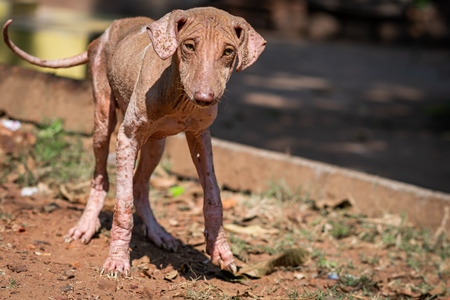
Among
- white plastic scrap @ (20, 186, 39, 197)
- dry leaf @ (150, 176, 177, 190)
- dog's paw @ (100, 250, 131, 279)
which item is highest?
dog's paw @ (100, 250, 131, 279)

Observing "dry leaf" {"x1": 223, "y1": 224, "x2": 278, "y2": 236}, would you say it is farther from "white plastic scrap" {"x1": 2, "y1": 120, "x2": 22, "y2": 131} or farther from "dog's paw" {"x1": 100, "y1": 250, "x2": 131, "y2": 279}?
"white plastic scrap" {"x1": 2, "y1": 120, "x2": 22, "y2": 131}

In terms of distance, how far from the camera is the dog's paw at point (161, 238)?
538cm

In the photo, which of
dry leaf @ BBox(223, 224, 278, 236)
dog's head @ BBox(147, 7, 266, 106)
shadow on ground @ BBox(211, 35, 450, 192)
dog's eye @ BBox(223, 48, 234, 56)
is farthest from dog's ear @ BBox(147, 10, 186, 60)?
shadow on ground @ BBox(211, 35, 450, 192)

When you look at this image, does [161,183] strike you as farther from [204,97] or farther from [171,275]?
[204,97]

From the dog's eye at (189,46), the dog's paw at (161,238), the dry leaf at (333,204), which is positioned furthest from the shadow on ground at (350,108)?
the dog's eye at (189,46)

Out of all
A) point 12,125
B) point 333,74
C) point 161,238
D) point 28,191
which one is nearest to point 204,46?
point 161,238

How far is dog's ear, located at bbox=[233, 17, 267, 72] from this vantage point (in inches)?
166

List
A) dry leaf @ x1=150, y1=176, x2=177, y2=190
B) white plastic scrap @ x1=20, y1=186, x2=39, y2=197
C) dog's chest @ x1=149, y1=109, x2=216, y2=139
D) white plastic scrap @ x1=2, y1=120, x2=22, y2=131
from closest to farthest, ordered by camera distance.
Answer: dog's chest @ x1=149, y1=109, x2=216, y2=139, white plastic scrap @ x1=20, y1=186, x2=39, y2=197, dry leaf @ x1=150, y1=176, x2=177, y2=190, white plastic scrap @ x1=2, y1=120, x2=22, y2=131

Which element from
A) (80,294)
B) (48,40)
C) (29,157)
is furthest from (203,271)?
(48,40)

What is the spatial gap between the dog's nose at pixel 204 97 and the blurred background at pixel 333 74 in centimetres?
74

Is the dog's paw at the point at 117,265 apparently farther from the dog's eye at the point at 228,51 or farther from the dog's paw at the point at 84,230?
the dog's eye at the point at 228,51

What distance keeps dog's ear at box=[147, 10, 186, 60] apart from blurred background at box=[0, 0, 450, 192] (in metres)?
0.70

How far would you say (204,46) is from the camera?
407 centimetres

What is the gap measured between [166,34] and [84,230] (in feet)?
5.87
